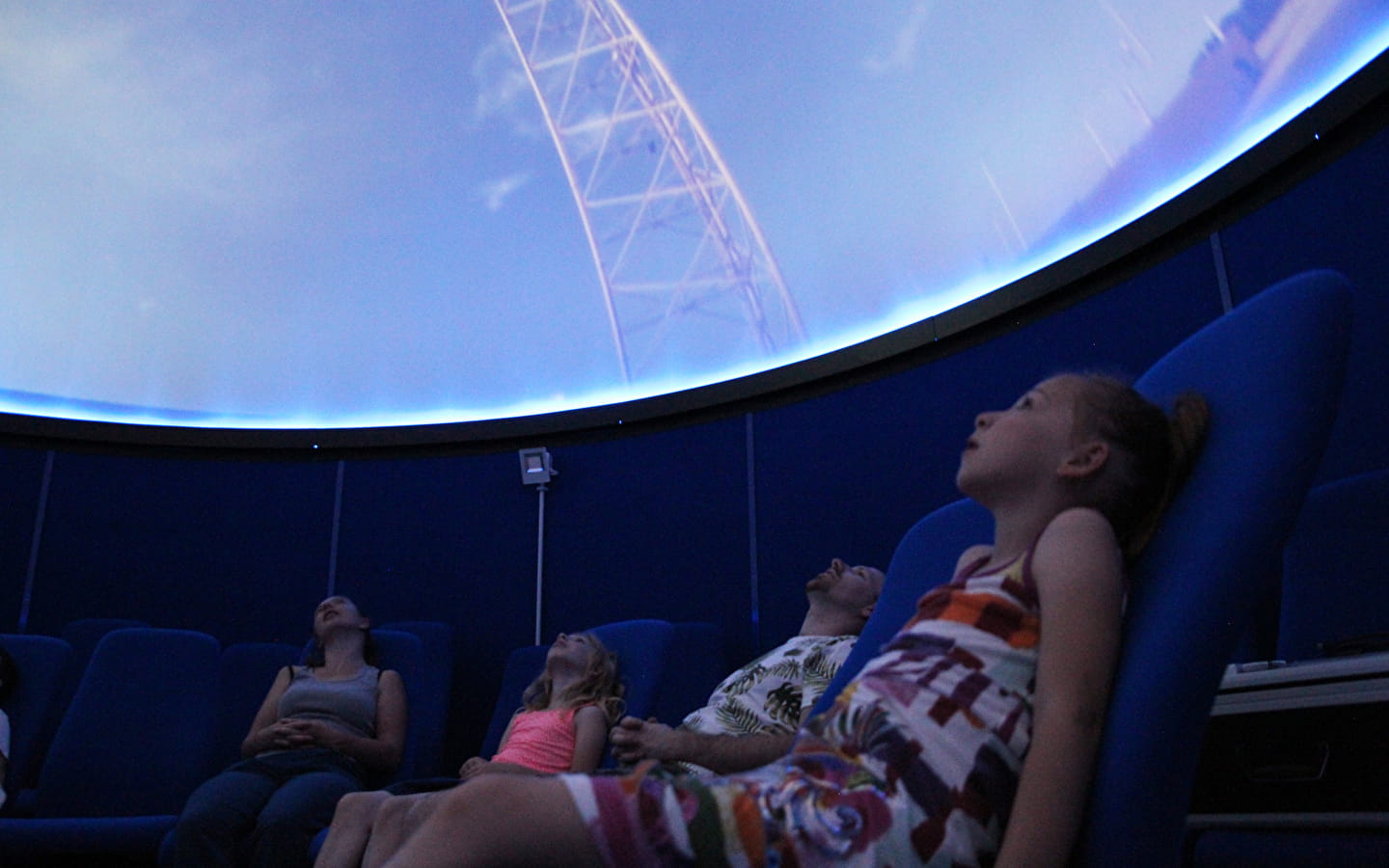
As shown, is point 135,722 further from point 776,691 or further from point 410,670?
point 776,691

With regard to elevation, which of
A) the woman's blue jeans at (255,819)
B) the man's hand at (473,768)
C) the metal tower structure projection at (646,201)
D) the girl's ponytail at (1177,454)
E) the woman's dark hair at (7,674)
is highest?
the metal tower structure projection at (646,201)

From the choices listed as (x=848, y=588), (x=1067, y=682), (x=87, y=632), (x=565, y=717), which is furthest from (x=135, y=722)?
(x=1067, y=682)

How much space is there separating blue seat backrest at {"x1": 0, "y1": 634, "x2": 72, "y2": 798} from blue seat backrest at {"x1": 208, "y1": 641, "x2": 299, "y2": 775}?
1.83ft

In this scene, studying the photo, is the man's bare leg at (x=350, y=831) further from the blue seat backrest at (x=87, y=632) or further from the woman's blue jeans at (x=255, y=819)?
the blue seat backrest at (x=87, y=632)

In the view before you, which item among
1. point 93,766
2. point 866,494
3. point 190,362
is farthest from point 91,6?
point 866,494

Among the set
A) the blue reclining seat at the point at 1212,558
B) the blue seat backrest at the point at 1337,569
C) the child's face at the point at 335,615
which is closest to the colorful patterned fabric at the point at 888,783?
the blue reclining seat at the point at 1212,558

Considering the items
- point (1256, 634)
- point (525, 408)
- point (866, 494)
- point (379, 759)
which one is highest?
point (525, 408)

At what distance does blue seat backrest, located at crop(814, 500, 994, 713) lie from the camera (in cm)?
135

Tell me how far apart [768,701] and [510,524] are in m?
2.29

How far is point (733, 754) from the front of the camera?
1.56 meters

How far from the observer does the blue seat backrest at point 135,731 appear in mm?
2453

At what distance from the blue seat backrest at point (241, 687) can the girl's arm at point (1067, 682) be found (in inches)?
119

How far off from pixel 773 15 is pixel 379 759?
3.01 meters

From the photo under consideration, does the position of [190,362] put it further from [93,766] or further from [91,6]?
[93,766]
